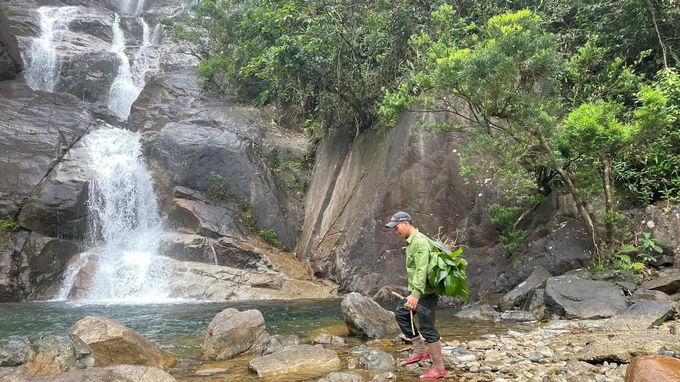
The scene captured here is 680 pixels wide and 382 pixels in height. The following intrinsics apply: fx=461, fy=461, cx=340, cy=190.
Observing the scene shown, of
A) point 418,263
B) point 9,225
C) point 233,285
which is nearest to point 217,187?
point 233,285

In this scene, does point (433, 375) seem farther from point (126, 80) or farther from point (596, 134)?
point (126, 80)

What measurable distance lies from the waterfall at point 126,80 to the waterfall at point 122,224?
528cm

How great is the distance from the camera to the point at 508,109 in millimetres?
9625

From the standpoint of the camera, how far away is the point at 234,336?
6828 millimetres

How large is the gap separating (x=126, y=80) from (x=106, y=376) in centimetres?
2697

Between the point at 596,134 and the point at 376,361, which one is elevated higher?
the point at 596,134

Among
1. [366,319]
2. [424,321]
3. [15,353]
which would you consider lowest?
[15,353]

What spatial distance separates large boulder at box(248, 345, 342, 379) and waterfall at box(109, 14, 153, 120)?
2277cm

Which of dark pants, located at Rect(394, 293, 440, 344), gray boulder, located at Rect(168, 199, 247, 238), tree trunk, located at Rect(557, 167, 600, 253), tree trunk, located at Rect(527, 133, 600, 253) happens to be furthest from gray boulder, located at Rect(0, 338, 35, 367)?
gray boulder, located at Rect(168, 199, 247, 238)

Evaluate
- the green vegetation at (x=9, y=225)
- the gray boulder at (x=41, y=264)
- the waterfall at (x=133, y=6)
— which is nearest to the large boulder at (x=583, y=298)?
the gray boulder at (x=41, y=264)

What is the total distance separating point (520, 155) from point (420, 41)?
393cm

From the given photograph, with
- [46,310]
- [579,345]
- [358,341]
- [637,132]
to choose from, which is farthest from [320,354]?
[46,310]

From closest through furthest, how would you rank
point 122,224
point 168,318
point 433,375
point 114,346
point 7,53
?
point 433,375 < point 114,346 < point 168,318 < point 122,224 < point 7,53

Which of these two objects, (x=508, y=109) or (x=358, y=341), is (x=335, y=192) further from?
(x=358, y=341)
